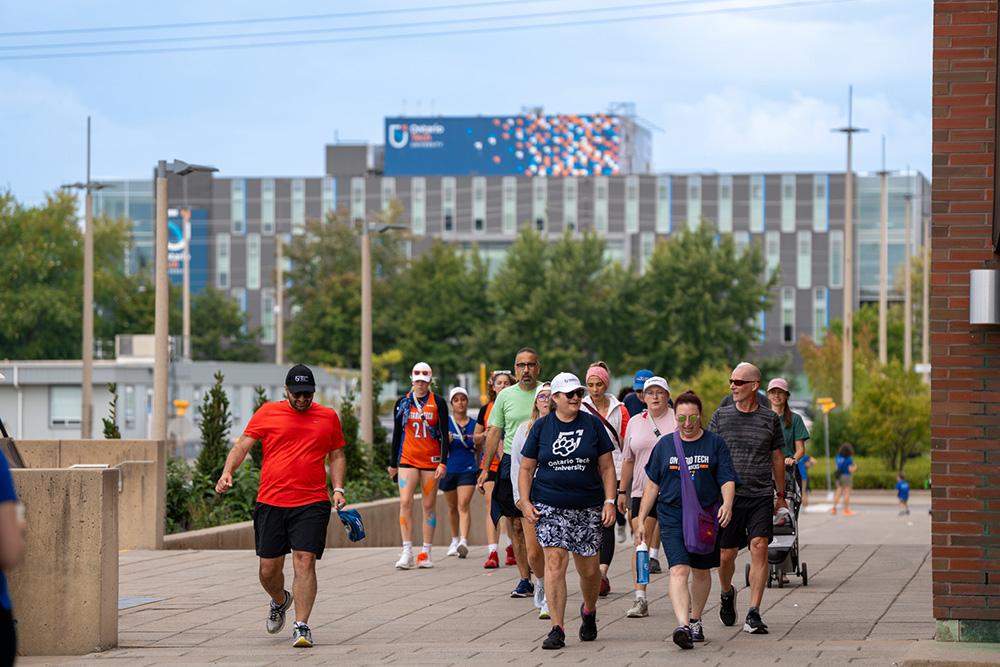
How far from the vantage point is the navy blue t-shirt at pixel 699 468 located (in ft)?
30.5

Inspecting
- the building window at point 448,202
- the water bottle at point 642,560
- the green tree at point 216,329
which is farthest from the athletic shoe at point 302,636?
the building window at point 448,202

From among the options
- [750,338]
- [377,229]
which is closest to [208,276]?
[750,338]

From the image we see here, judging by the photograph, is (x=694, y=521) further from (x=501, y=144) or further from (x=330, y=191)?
(x=501, y=144)

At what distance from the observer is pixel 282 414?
9.41m

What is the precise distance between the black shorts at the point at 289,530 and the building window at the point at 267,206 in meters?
93.8

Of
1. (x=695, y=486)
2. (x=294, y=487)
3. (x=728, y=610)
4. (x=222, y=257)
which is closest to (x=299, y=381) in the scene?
(x=294, y=487)

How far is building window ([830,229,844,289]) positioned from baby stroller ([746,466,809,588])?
8589 cm

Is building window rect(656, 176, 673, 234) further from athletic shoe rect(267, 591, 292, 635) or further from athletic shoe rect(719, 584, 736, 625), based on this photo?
athletic shoe rect(267, 591, 292, 635)

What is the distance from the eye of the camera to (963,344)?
8836 millimetres

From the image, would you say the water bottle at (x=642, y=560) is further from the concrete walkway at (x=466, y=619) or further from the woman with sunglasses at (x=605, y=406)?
the woman with sunglasses at (x=605, y=406)

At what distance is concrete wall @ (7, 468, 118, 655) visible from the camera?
29.8 ft

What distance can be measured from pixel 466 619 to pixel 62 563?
292 cm

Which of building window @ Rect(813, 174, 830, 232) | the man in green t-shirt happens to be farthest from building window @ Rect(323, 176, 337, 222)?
the man in green t-shirt

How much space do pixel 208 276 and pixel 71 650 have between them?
95.8 metres
